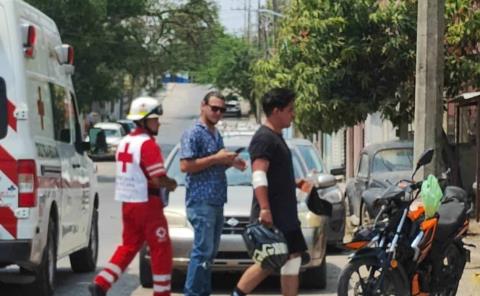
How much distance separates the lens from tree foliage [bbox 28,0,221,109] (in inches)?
1359

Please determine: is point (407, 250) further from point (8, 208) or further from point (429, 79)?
point (429, 79)

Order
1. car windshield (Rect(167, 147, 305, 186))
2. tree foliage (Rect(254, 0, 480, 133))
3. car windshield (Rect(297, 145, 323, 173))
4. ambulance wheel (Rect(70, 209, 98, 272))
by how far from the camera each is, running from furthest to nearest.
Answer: tree foliage (Rect(254, 0, 480, 133)), car windshield (Rect(297, 145, 323, 173)), ambulance wheel (Rect(70, 209, 98, 272)), car windshield (Rect(167, 147, 305, 186))

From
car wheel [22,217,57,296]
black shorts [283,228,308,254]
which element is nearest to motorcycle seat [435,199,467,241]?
black shorts [283,228,308,254]

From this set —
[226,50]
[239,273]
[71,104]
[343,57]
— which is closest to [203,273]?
[239,273]

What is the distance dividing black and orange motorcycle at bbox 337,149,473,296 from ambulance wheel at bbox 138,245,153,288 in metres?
2.67

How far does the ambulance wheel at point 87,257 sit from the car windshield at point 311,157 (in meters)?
3.06

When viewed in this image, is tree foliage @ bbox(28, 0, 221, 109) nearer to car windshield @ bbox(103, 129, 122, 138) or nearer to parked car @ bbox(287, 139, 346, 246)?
car windshield @ bbox(103, 129, 122, 138)

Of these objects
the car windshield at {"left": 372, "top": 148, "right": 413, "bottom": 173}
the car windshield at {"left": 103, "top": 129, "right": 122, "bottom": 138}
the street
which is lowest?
the car windshield at {"left": 103, "top": 129, "right": 122, "bottom": 138}

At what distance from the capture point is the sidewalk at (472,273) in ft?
34.9

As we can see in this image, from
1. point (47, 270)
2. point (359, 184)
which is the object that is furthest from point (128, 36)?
point (47, 270)

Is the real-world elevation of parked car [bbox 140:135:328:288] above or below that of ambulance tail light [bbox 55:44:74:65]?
below

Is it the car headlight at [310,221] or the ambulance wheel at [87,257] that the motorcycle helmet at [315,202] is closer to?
the car headlight at [310,221]

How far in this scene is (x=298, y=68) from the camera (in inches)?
746

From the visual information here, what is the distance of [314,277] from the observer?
11070 millimetres
